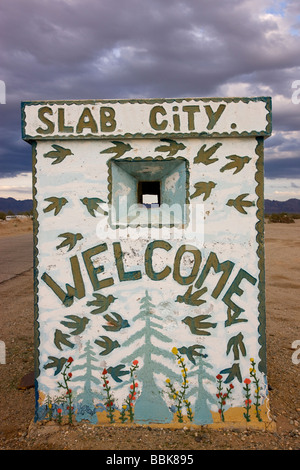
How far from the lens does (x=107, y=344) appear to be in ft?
11.5

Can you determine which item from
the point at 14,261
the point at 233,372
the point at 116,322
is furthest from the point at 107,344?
the point at 14,261

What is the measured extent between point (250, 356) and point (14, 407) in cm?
267

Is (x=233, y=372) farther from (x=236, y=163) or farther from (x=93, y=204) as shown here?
(x=93, y=204)

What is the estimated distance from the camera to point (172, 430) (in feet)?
11.4

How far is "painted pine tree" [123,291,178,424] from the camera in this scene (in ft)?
11.5

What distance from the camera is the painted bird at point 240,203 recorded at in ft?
11.4

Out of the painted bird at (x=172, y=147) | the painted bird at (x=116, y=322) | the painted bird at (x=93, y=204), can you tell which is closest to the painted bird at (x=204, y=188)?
the painted bird at (x=172, y=147)

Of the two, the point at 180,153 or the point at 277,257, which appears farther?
the point at 277,257

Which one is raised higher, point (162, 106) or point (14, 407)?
point (162, 106)

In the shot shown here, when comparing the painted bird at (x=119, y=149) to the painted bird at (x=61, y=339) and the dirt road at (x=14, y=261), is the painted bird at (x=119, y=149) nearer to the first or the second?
the painted bird at (x=61, y=339)

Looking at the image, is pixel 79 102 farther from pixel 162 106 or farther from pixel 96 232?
pixel 96 232

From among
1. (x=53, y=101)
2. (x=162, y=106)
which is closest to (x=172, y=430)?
(x=162, y=106)

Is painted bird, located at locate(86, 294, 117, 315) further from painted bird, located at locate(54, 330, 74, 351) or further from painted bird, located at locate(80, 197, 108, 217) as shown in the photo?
painted bird, located at locate(80, 197, 108, 217)

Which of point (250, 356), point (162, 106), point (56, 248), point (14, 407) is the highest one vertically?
point (162, 106)
